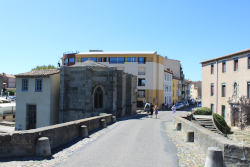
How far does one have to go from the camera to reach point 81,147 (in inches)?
344

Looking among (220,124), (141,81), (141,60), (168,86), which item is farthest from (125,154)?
(168,86)

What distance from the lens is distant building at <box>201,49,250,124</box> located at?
23.1 metres

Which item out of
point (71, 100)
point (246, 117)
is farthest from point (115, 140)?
point (246, 117)

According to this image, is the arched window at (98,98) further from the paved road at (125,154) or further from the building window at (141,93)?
the building window at (141,93)

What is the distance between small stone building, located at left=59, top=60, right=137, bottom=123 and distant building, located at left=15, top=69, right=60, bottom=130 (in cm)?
119

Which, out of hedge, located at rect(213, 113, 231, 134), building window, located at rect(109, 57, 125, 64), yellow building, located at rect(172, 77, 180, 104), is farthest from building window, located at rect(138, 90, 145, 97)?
hedge, located at rect(213, 113, 231, 134)

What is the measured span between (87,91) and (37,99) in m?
5.48

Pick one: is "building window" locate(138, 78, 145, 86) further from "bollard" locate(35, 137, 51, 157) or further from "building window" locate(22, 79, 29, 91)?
"bollard" locate(35, 137, 51, 157)

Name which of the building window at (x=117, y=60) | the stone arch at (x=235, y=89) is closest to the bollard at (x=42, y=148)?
the stone arch at (x=235, y=89)

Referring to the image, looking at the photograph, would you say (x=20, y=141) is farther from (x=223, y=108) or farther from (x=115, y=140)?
(x=223, y=108)

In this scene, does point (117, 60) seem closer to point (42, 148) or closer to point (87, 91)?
point (87, 91)

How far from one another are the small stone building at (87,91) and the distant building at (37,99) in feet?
3.92

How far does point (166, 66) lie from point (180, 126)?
43.7 meters

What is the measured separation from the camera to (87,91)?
69.3ft
